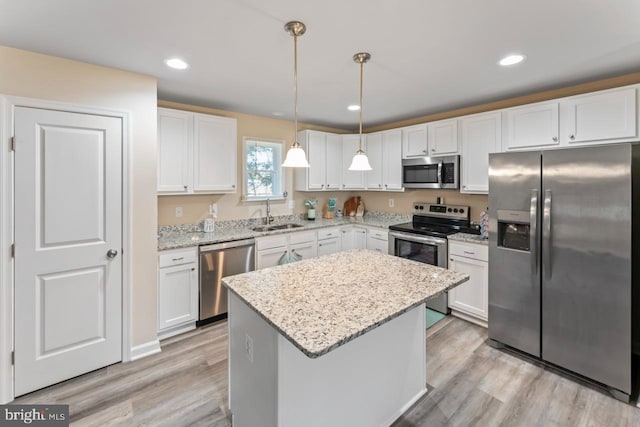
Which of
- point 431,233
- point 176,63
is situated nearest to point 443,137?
point 431,233

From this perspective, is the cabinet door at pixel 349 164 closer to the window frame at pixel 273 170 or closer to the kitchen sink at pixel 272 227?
the window frame at pixel 273 170

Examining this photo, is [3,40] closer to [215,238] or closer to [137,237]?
[137,237]

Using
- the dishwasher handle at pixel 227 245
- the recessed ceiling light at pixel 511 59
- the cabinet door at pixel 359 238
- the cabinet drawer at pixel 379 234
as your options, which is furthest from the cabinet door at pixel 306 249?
the recessed ceiling light at pixel 511 59

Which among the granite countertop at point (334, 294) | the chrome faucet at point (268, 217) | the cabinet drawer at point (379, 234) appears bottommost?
the granite countertop at point (334, 294)

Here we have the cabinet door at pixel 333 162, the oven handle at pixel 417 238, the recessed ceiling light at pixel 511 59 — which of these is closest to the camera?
the recessed ceiling light at pixel 511 59

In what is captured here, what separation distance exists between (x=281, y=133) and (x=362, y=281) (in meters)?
3.12

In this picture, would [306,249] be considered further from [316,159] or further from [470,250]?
[470,250]

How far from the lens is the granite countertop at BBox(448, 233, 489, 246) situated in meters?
3.02

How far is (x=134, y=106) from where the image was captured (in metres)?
2.48

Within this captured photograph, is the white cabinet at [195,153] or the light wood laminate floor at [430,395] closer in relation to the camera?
the light wood laminate floor at [430,395]

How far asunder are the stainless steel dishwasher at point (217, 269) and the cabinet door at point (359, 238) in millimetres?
1691

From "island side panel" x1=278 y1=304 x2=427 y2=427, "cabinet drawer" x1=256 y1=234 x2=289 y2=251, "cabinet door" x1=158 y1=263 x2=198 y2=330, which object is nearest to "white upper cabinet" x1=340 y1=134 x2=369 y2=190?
"cabinet drawer" x1=256 y1=234 x2=289 y2=251

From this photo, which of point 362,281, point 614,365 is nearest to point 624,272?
point 614,365

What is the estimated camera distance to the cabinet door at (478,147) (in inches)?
126
